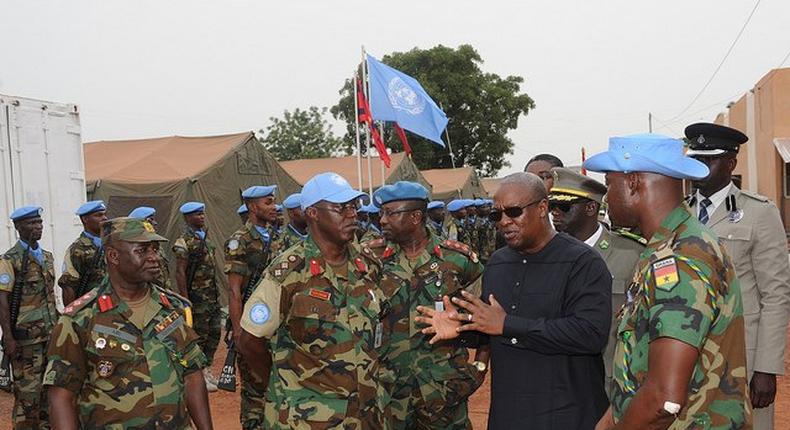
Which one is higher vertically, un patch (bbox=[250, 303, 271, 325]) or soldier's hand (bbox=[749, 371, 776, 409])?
un patch (bbox=[250, 303, 271, 325])

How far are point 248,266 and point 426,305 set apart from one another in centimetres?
300

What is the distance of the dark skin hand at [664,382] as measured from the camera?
1.96 metres

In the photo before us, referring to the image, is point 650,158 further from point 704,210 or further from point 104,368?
point 104,368

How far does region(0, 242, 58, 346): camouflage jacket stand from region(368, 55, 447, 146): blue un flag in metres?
7.22

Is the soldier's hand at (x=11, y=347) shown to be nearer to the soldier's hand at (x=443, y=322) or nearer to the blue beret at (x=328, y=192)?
the blue beret at (x=328, y=192)

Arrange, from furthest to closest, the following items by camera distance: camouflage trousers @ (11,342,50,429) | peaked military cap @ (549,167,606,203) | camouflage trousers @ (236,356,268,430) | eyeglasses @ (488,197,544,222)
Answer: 1. camouflage trousers @ (11,342,50,429)
2. camouflage trousers @ (236,356,268,430)
3. peaked military cap @ (549,167,606,203)
4. eyeglasses @ (488,197,544,222)

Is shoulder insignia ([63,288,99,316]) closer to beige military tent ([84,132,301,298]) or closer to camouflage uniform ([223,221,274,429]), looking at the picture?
camouflage uniform ([223,221,274,429])

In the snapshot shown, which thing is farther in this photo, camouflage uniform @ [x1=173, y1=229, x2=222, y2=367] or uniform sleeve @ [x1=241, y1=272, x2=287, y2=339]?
camouflage uniform @ [x1=173, y1=229, x2=222, y2=367]

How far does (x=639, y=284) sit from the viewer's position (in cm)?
220

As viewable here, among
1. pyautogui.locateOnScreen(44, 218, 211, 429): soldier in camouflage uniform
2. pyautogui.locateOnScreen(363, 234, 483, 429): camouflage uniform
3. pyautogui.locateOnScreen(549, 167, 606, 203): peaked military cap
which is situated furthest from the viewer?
pyautogui.locateOnScreen(363, 234, 483, 429): camouflage uniform

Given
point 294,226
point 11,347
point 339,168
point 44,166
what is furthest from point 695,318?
point 339,168

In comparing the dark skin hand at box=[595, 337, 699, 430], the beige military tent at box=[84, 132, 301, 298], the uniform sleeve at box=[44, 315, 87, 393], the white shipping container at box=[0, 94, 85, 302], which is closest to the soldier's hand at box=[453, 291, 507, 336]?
the dark skin hand at box=[595, 337, 699, 430]

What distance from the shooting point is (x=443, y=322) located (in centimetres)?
284

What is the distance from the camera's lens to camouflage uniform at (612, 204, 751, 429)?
199cm
